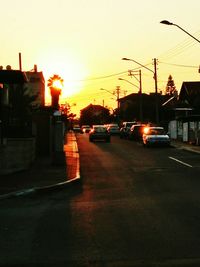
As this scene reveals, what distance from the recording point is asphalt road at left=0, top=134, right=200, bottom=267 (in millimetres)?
7730

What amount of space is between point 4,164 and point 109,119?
124 meters

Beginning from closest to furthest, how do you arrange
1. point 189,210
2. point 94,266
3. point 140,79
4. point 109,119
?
point 94,266 < point 189,210 < point 140,79 < point 109,119

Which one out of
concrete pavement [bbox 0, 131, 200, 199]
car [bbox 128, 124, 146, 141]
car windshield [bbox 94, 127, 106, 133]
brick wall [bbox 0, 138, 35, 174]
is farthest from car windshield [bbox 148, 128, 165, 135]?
brick wall [bbox 0, 138, 35, 174]

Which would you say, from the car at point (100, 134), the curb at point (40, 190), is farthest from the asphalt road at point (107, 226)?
the car at point (100, 134)

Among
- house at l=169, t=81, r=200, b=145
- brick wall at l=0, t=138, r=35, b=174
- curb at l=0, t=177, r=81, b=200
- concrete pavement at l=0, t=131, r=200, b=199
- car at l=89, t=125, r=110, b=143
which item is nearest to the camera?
curb at l=0, t=177, r=81, b=200

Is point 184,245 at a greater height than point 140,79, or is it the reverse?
point 140,79

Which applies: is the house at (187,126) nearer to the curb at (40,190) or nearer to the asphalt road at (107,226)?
the asphalt road at (107,226)

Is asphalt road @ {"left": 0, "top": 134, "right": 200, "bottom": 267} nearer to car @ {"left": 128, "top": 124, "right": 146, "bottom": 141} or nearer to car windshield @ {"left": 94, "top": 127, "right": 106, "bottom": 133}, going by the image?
car windshield @ {"left": 94, "top": 127, "right": 106, "bottom": 133}

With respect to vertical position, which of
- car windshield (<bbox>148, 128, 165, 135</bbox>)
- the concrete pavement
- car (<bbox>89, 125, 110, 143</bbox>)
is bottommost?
the concrete pavement

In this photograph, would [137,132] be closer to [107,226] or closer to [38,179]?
[38,179]

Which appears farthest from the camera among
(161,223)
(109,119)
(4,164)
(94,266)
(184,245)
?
(109,119)

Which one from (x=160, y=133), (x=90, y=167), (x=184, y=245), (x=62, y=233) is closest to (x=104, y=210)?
(x=62, y=233)

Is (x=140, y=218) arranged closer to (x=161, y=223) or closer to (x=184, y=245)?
(x=161, y=223)

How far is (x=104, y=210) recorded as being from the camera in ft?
40.4
